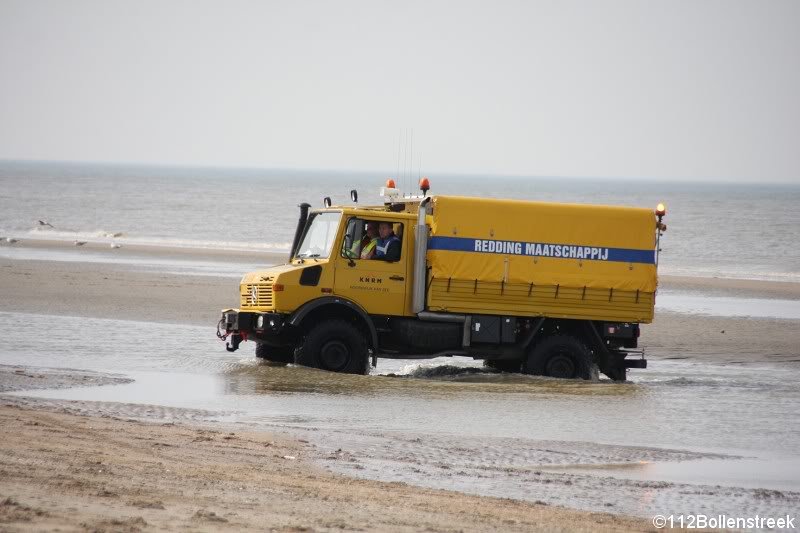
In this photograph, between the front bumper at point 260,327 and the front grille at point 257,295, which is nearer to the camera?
the front bumper at point 260,327

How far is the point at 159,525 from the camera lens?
7.09 meters

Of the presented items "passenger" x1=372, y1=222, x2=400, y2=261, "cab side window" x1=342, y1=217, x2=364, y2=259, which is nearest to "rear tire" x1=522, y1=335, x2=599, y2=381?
"passenger" x1=372, y1=222, x2=400, y2=261

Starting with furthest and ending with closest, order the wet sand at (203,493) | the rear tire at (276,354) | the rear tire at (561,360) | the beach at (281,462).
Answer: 1. the rear tire at (276,354)
2. the rear tire at (561,360)
3. the beach at (281,462)
4. the wet sand at (203,493)

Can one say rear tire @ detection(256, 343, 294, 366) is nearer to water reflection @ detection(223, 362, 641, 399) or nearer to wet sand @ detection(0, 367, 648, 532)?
water reflection @ detection(223, 362, 641, 399)

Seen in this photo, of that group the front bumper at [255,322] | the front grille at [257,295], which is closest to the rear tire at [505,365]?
the front bumper at [255,322]

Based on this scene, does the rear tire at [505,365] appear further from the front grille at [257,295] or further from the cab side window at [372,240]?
the front grille at [257,295]

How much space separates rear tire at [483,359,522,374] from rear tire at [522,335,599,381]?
0.37 m

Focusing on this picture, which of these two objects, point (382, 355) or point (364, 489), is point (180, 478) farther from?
point (382, 355)

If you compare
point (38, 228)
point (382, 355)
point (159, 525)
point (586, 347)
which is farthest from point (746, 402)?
point (38, 228)

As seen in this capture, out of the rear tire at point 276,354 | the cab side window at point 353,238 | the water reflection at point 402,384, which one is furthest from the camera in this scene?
the rear tire at point 276,354

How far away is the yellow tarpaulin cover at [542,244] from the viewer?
1620cm

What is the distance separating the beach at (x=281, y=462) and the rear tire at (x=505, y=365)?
946 millimetres

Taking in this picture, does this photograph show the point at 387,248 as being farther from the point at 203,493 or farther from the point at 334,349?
the point at 203,493

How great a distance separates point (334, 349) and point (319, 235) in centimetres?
166
